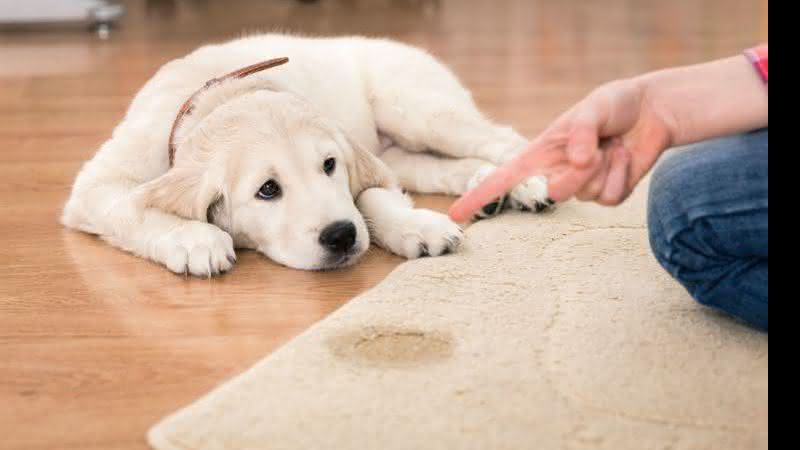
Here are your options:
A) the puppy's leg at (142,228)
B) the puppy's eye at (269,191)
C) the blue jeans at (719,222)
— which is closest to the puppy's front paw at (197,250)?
the puppy's leg at (142,228)

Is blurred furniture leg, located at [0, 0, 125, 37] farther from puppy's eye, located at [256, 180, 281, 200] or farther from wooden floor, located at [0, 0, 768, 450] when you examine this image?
puppy's eye, located at [256, 180, 281, 200]

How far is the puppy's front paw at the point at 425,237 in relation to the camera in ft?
6.60

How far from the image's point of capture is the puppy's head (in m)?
1.97

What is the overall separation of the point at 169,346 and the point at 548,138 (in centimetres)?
70

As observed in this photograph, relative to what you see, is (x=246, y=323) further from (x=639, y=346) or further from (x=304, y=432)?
(x=639, y=346)

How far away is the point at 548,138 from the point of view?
136cm

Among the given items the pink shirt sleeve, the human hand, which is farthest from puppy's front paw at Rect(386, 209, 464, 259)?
the pink shirt sleeve

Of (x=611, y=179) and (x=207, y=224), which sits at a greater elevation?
(x=611, y=179)

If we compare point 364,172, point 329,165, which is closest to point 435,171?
point 364,172

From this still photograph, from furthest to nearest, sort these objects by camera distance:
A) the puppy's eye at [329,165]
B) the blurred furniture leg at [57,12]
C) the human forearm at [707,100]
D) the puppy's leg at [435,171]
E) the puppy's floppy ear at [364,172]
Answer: the blurred furniture leg at [57,12] < the puppy's leg at [435,171] < the puppy's floppy ear at [364,172] < the puppy's eye at [329,165] < the human forearm at [707,100]

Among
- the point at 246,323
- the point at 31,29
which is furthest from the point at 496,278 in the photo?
the point at 31,29

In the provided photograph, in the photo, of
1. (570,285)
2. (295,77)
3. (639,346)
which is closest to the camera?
(639,346)

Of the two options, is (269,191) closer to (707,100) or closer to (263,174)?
(263,174)

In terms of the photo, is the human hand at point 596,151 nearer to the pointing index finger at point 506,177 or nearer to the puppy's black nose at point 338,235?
the pointing index finger at point 506,177
